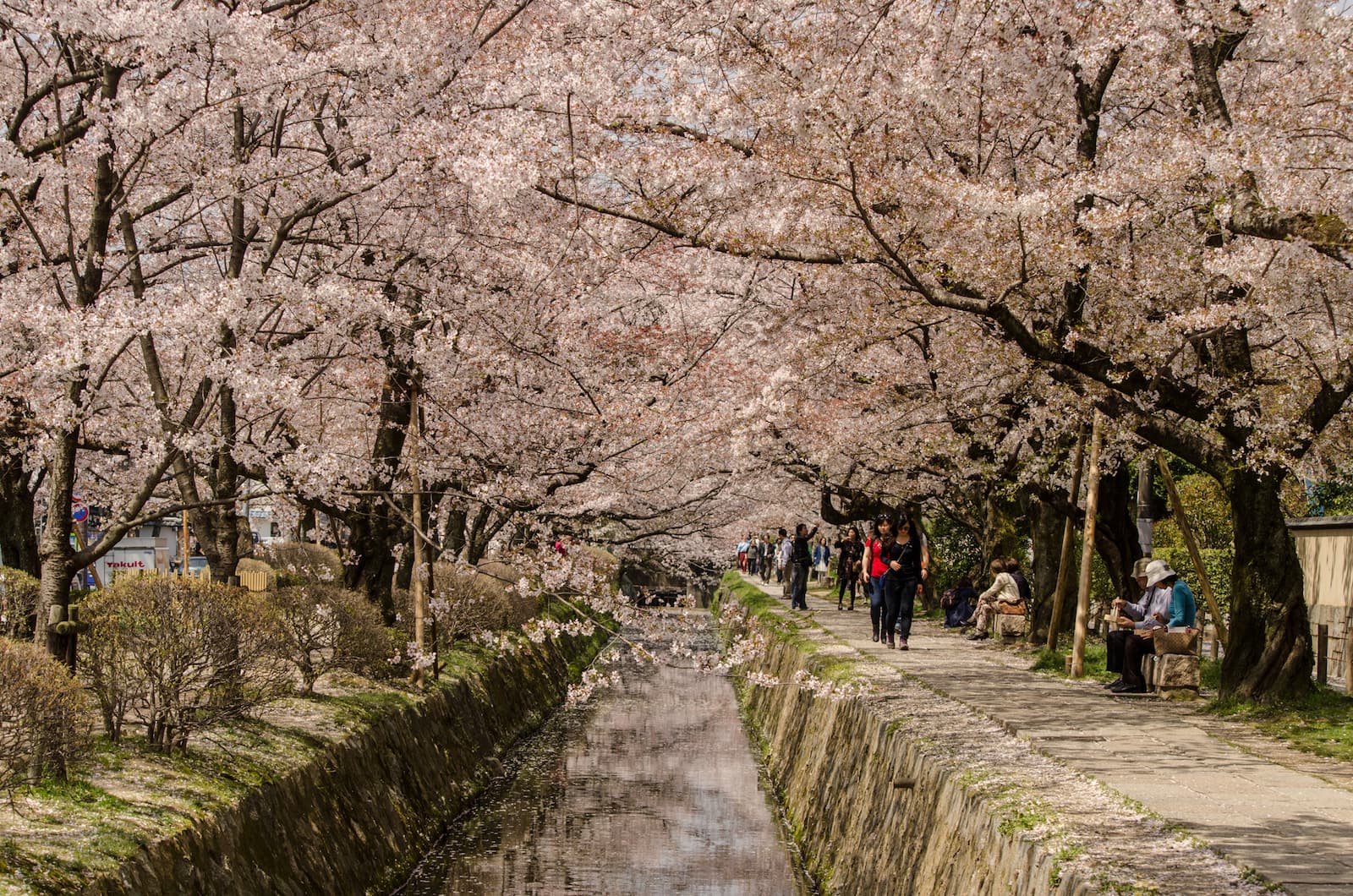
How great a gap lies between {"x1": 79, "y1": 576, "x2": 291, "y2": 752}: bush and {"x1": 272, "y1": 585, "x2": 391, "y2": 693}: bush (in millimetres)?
1881

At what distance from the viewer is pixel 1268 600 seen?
1120cm

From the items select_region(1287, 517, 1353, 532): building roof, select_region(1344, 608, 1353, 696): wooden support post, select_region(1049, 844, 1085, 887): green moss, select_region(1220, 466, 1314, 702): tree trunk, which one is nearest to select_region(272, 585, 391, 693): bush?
select_region(1049, 844, 1085, 887): green moss

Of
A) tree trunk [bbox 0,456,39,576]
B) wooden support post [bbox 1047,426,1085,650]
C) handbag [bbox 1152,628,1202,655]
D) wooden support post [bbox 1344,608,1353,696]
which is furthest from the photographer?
tree trunk [bbox 0,456,39,576]

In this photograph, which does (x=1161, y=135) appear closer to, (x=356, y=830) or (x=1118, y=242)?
(x=1118, y=242)

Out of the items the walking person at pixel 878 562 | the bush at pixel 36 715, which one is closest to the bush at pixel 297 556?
the walking person at pixel 878 562

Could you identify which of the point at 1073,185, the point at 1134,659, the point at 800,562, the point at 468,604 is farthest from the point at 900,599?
the point at 800,562

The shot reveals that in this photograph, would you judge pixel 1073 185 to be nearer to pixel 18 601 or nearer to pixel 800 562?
pixel 18 601

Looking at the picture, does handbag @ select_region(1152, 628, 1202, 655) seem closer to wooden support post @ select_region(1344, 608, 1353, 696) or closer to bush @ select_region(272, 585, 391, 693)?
wooden support post @ select_region(1344, 608, 1353, 696)

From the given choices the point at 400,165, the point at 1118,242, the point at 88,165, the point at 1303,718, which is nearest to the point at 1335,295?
the point at 1118,242

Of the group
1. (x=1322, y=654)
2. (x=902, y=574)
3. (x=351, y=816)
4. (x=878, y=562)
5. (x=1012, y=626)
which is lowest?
(x=351, y=816)

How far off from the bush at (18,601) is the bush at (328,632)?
9.18 feet

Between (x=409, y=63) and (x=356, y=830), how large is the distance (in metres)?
6.36

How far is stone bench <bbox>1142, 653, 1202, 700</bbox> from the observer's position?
12.4m

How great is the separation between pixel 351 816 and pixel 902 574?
8.23 m
